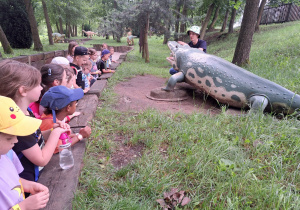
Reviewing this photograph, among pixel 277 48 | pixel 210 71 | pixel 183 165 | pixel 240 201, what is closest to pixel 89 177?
pixel 183 165

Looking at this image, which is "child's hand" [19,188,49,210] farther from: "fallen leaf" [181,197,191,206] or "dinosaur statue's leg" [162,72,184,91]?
"dinosaur statue's leg" [162,72,184,91]

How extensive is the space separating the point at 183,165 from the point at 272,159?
3.08 ft

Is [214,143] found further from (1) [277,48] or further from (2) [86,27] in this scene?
(2) [86,27]

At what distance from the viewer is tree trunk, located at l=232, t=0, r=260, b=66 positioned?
5.63 m

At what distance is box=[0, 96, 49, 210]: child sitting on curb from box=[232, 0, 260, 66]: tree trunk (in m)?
6.16

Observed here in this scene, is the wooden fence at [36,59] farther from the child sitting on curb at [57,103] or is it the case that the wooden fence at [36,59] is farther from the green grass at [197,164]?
the child sitting on curb at [57,103]

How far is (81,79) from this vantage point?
13.1 ft

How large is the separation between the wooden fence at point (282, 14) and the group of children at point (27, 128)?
19862mm

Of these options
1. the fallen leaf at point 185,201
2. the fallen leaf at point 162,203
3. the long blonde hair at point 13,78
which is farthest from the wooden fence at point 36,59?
the fallen leaf at point 185,201

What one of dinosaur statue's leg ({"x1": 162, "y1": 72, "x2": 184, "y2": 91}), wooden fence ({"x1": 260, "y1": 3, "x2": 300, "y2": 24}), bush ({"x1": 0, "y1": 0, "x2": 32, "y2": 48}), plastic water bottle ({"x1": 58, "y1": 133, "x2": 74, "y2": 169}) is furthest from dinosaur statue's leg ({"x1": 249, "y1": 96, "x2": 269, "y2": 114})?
wooden fence ({"x1": 260, "y1": 3, "x2": 300, "y2": 24})

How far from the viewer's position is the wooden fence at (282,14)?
16266 millimetres

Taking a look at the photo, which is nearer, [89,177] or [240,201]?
[240,201]

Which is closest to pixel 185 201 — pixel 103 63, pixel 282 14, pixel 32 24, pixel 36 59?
pixel 103 63

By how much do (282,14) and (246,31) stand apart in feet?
Answer: 48.8
